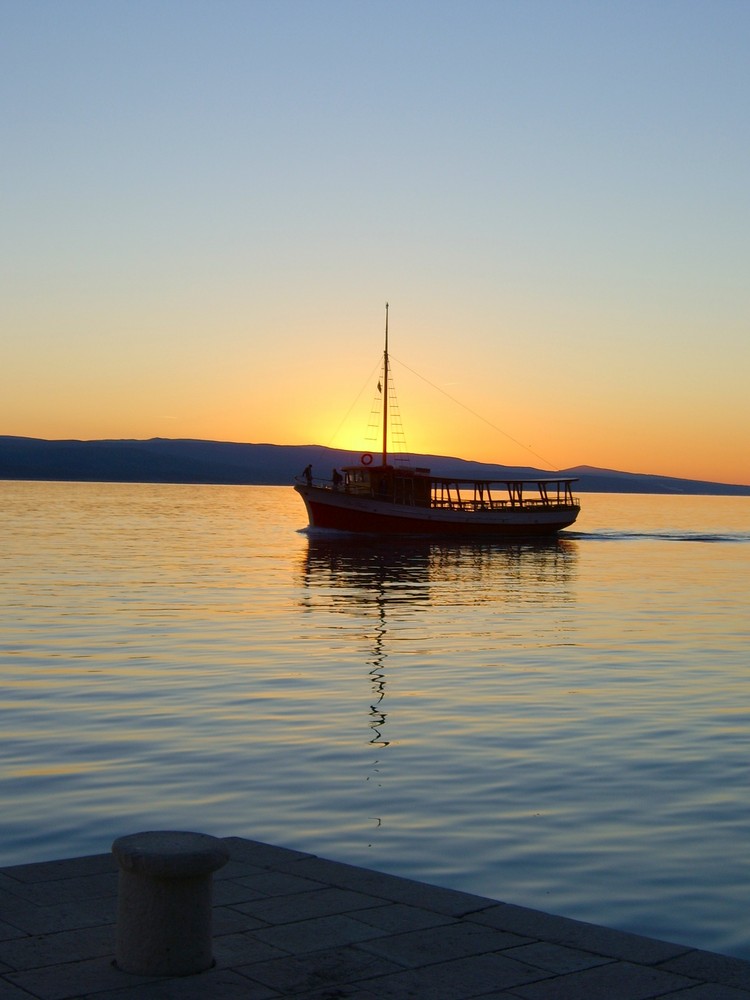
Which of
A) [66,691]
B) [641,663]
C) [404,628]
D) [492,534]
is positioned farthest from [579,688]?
[492,534]

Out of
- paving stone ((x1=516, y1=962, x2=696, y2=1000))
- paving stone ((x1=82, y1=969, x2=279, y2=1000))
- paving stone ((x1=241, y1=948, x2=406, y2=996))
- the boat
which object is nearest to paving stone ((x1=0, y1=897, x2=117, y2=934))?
paving stone ((x1=82, y1=969, x2=279, y2=1000))

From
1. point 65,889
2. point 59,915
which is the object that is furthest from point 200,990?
point 65,889

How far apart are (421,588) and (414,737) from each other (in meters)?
28.9

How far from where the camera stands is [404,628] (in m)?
31.7

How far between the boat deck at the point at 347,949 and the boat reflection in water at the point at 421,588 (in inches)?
308

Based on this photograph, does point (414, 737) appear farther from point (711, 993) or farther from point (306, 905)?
point (711, 993)

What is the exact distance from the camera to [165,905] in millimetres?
6801

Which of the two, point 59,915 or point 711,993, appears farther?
point 59,915

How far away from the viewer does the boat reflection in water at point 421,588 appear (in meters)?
28.3

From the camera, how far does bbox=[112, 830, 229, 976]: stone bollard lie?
6.71 meters

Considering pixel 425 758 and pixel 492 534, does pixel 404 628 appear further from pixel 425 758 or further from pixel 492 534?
pixel 492 534

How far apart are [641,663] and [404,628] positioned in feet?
26.0

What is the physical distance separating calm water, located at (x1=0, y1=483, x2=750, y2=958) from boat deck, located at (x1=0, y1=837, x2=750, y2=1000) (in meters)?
1.76

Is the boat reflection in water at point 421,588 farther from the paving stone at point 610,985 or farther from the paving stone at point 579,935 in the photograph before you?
the paving stone at point 610,985
